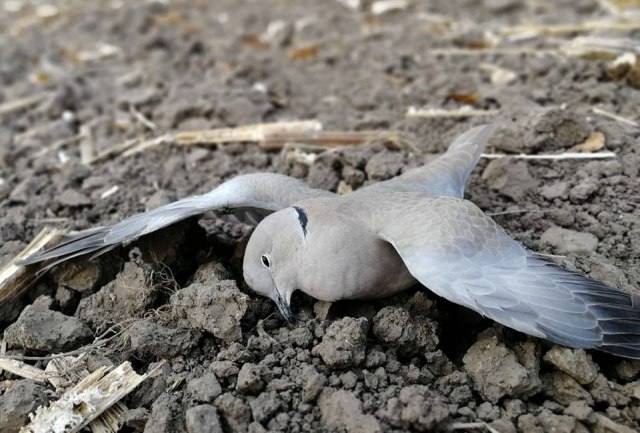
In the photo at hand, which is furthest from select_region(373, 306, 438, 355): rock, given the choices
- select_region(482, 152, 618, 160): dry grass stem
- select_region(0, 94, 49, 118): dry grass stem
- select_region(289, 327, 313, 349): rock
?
select_region(0, 94, 49, 118): dry grass stem

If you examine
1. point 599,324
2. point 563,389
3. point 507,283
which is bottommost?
point 563,389

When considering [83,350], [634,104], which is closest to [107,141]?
[83,350]

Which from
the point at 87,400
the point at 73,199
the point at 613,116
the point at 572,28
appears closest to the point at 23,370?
the point at 87,400

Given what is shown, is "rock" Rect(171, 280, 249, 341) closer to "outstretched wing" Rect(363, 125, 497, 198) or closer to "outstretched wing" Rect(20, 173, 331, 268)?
"outstretched wing" Rect(20, 173, 331, 268)

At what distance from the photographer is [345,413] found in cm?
249

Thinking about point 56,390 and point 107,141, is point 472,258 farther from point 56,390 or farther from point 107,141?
point 107,141

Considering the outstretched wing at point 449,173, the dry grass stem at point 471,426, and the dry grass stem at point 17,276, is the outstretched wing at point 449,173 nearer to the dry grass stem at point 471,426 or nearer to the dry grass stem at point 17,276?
the dry grass stem at point 471,426

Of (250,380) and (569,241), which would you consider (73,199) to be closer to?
(250,380)

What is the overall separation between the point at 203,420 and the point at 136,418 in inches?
11.4

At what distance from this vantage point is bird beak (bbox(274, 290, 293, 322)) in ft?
10.1

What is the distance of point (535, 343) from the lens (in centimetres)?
273

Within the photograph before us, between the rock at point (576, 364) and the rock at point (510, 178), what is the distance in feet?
4.32

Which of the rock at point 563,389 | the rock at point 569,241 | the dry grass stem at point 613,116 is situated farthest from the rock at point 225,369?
the dry grass stem at point 613,116

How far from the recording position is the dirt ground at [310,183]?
8.61 ft
